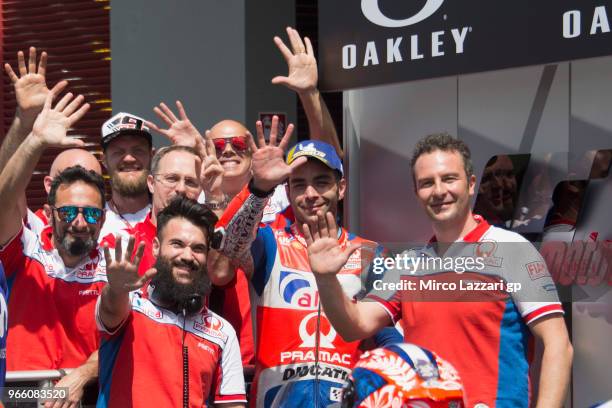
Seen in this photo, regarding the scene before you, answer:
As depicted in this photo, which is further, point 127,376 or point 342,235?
point 342,235

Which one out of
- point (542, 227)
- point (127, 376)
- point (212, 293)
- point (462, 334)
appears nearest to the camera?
point (462, 334)

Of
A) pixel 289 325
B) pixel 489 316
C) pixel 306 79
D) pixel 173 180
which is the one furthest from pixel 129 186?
pixel 489 316

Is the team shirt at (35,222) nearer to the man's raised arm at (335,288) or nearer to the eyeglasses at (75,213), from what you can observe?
the eyeglasses at (75,213)

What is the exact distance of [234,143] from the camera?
575 cm

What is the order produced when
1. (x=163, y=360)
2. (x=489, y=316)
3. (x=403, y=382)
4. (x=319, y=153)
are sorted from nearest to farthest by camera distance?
(x=403, y=382)
(x=489, y=316)
(x=163, y=360)
(x=319, y=153)

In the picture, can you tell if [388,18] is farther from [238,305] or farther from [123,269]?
[123,269]

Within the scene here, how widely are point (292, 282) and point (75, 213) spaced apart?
118 cm

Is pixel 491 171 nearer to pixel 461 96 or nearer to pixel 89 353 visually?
pixel 461 96

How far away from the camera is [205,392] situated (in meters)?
4.37

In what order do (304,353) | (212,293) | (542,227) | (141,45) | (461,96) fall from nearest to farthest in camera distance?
(304,353) → (212,293) → (542,227) → (461,96) → (141,45)

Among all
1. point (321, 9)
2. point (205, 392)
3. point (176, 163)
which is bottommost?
point (205, 392)

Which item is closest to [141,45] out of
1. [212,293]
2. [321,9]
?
[321,9]

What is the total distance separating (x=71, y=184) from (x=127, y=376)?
4.21ft

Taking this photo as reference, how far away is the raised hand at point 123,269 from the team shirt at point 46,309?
94 centimetres
